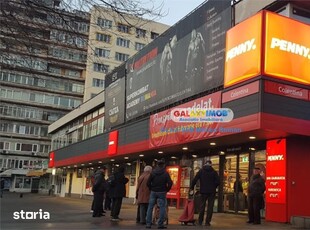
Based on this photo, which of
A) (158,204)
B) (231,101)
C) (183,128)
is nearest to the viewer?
(158,204)

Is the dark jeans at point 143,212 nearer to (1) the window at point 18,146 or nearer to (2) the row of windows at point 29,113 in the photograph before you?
(2) the row of windows at point 29,113

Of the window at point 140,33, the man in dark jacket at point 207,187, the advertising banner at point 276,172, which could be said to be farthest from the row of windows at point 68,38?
the advertising banner at point 276,172

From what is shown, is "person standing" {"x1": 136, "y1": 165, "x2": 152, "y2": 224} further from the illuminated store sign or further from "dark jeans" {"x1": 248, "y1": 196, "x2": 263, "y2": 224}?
the illuminated store sign

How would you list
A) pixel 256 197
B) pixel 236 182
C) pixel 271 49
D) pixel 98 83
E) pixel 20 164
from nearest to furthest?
1. pixel 256 197
2. pixel 271 49
3. pixel 236 182
4. pixel 98 83
5. pixel 20 164

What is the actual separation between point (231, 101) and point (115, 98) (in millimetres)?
16076

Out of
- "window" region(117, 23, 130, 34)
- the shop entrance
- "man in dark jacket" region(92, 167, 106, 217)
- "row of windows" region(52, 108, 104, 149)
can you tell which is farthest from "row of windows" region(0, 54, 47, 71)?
"row of windows" region(52, 108, 104, 149)

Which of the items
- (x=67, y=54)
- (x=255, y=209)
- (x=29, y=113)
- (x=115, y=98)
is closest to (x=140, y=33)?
(x=67, y=54)

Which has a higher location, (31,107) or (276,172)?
(31,107)

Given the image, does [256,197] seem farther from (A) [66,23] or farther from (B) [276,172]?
(A) [66,23]

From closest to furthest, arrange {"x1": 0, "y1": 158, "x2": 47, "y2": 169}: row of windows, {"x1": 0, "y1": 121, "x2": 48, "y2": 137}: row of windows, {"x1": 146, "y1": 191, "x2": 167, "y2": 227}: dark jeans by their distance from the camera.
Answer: {"x1": 146, "y1": 191, "x2": 167, "y2": 227}: dark jeans
{"x1": 0, "y1": 158, "x2": 47, "y2": 169}: row of windows
{"x1": 0, "y1": 121, "x2": 48, "y2": 137}: row of windows

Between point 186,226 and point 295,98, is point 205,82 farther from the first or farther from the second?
point 186,226

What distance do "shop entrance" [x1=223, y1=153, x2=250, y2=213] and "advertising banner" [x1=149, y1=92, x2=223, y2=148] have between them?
2367mm

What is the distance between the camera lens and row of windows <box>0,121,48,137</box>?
80.5 meters

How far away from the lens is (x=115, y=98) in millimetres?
31984
